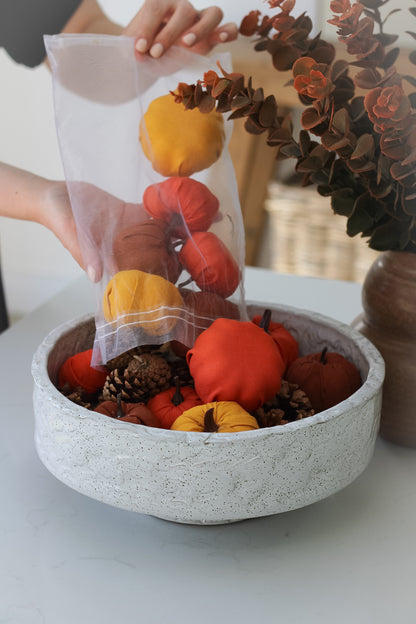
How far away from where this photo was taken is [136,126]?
60 cm

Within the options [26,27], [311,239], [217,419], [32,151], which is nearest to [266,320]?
[217,419]

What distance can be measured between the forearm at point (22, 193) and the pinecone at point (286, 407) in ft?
0.92

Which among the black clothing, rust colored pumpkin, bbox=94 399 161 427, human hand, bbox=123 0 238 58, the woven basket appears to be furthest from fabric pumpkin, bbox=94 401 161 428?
the woven basket

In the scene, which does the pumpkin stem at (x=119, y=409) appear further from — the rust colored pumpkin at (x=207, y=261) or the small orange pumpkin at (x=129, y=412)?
the rust colored pumpkin at (x=207, y=261)

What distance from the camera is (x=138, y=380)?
51 cm

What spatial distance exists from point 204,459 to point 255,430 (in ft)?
0.12

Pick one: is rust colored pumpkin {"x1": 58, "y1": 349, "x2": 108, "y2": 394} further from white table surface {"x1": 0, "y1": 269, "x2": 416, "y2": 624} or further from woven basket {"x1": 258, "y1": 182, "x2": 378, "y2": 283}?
woven basket {"x1": 258, "y1": 182, "x2": 378, "y2": 283}

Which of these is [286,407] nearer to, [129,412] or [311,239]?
[129,412]

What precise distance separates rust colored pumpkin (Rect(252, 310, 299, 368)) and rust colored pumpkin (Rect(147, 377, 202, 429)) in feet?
0.31

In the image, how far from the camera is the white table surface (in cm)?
42

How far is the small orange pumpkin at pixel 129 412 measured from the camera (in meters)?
0.46

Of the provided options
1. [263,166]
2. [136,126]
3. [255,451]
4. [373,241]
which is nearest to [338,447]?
[255,451]

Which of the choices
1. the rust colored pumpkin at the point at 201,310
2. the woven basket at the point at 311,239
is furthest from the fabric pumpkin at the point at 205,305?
the woven basket at the point at 311,239

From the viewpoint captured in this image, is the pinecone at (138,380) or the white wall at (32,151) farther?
the white wall at (32,151)
